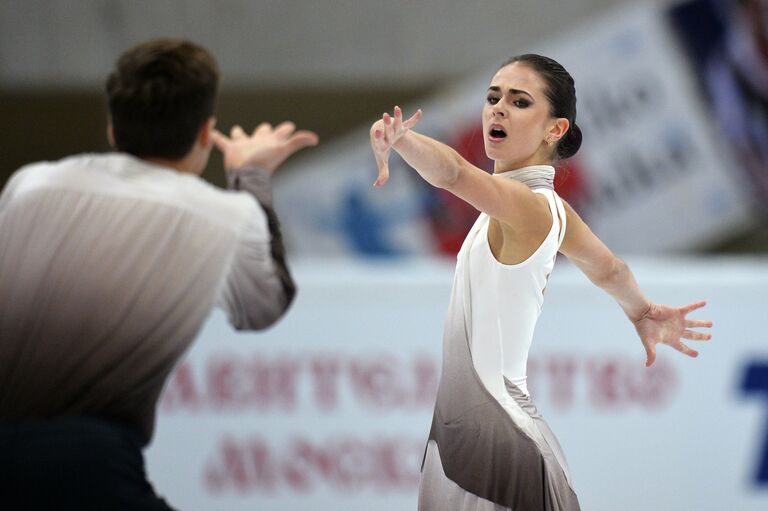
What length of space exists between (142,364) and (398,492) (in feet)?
8.08

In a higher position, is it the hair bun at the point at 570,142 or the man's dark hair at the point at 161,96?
the hair bun at the point at 570,142

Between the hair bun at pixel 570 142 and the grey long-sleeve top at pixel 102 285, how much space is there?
2.71 ft

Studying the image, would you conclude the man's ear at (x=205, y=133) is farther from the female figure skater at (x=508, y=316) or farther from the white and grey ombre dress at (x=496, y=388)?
the white and grey ombre dress at (x=496, y=388)

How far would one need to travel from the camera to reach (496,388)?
8.36ft

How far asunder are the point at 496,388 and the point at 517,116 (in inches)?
25.6

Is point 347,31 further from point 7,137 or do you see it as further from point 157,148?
point 157,148

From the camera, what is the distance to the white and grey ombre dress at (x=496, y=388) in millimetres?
2508

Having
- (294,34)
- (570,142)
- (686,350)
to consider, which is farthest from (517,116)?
(294,34)

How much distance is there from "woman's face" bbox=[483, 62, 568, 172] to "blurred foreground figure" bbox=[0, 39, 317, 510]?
2.08 feet

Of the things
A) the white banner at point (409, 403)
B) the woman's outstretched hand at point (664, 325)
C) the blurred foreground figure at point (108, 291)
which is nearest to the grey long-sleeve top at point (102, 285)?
the blurred foreground figure at point (108, 291)

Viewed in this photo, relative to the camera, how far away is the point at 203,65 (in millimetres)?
Result: 2279

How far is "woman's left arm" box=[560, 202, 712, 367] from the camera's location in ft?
8.71

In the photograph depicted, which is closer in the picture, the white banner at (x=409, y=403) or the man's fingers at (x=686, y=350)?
the man's fingers at (x=686, y=350)

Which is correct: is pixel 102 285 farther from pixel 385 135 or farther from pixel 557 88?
pixel 557 88
